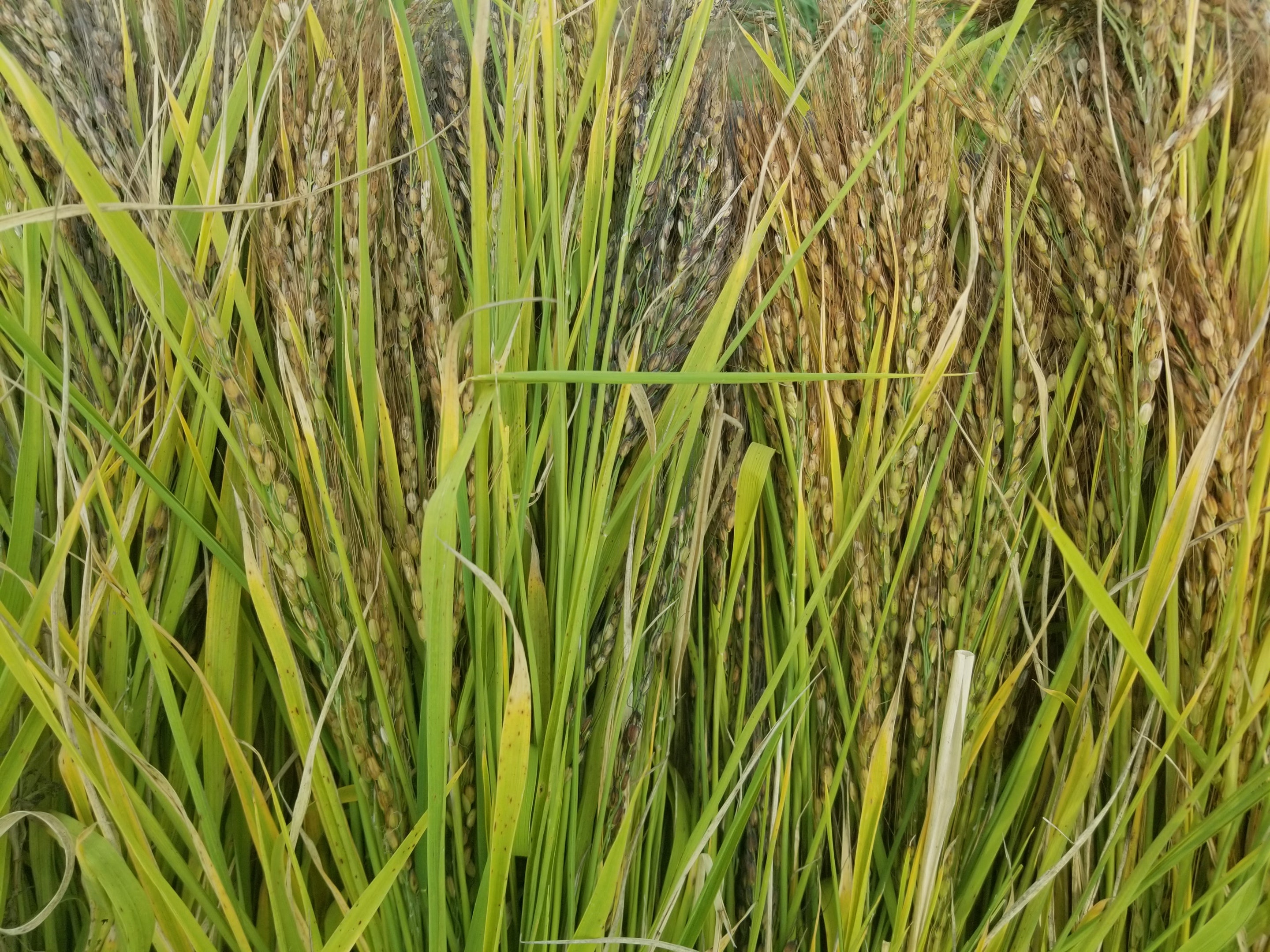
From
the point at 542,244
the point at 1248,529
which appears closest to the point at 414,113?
the point at 542,244

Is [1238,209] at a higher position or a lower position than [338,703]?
higher

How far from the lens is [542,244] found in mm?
599

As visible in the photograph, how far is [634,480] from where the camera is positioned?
0.59 meters

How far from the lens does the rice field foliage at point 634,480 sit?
562 mm

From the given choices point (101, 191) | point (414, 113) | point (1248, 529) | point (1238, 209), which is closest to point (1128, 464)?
point (1248, 529)

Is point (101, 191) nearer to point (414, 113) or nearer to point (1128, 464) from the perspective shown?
point (414, 113)

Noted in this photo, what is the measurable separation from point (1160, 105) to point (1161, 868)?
0.65 meters

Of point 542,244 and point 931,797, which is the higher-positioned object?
point 542,244

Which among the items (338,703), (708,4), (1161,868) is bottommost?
(1161,868)

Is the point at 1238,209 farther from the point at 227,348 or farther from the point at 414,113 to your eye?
the point at 227,348

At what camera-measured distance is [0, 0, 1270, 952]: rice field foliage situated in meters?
0.56

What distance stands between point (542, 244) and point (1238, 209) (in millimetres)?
621

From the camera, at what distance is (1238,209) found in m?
0.66

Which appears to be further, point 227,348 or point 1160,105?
point 1160,105
